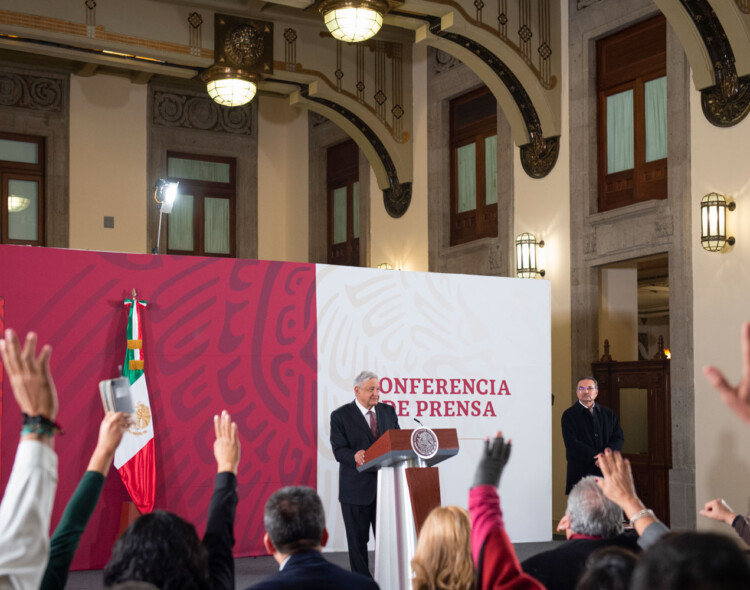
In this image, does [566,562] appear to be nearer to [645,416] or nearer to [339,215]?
[645,416]

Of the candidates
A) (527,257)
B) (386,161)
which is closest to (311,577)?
(527,257)

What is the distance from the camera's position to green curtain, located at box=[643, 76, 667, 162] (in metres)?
10.1

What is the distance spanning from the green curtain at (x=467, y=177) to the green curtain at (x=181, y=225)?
4614 mm

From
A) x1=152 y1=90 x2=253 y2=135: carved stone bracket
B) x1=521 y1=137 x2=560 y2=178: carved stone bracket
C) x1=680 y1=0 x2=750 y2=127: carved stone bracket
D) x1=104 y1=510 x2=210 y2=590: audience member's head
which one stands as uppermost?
x1=152 y1=90 x2=253 y2=135: carved stone bracket

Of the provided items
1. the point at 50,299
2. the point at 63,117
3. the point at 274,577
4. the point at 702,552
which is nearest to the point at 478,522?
the point at 274,577

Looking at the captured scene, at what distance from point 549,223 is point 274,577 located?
9.15m

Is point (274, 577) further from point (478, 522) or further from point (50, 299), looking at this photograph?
point (50, 299)

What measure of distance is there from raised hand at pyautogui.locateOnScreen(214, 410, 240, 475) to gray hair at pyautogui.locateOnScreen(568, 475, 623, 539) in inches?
40.1

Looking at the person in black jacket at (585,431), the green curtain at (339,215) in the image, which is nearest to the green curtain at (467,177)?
the green curtain at (339,215)

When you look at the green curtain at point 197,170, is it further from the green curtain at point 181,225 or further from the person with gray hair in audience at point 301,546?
the person with gray hair in audience at point 301,546

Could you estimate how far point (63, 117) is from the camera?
569 inches

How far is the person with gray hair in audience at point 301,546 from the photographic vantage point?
2.52 m

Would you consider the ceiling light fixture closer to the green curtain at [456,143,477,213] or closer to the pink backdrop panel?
the green curtain at [456,143,477,213]

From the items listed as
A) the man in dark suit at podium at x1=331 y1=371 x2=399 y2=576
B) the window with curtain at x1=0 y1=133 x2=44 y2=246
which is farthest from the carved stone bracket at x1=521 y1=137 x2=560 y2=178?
the window with curtain at x1=0 y1=133 x2=44 y2=246
